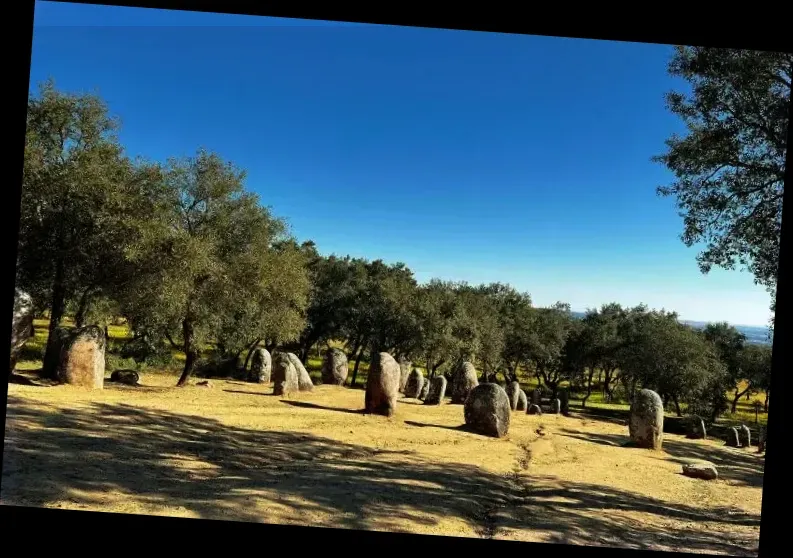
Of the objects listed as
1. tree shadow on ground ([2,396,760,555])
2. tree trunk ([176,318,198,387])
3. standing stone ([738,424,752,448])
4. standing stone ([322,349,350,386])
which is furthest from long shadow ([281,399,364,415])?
standing stone ([738,424,752,448])

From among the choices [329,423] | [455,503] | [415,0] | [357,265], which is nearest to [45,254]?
[329,423]

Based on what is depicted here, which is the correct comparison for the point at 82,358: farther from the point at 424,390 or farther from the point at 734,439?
the point at 734,439

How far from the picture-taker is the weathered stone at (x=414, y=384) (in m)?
22.9

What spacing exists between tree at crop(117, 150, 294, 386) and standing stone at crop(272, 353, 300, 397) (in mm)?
2505

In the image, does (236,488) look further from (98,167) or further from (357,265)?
(357,265)

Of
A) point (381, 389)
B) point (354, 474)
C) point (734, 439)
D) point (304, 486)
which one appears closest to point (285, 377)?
point (381, 389)

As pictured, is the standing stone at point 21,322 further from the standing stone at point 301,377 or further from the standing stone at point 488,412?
the standing stone at point 488,412

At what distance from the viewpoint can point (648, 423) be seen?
14773 millimetres

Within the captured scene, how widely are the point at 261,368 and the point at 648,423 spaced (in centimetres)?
1595

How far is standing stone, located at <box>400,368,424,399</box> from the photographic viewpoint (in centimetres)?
2289

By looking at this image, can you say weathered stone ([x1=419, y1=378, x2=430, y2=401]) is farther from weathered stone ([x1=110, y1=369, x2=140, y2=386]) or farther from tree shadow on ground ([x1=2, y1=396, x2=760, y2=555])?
tree shadow on ground ([x1=2, y1=396, x2=760, y2=555])

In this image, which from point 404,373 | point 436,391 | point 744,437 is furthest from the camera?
point 404,373

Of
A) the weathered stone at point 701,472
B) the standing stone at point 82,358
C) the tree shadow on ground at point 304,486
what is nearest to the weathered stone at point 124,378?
the standing stone at point 82,358

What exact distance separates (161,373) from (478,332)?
17.3m
